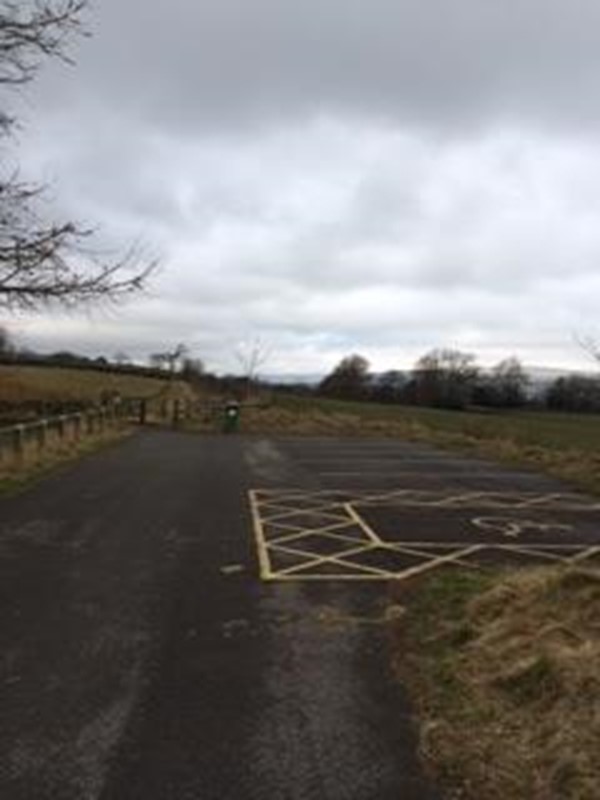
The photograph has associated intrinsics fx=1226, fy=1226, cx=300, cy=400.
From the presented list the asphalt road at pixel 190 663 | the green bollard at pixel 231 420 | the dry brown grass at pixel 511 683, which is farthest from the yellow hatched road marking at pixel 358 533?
the green bollard at pixel 231 420

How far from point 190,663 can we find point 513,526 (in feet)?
30.3

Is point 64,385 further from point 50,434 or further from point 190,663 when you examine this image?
point 190,663

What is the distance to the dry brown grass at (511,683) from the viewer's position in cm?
605

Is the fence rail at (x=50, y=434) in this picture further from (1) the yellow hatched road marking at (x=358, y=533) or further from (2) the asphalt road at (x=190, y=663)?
(2) the asphalt road at (x=190, y=663)

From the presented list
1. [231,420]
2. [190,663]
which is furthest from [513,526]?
[231,420]

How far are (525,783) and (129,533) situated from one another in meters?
10.2

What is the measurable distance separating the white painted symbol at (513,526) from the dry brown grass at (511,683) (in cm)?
540

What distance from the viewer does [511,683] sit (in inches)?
298

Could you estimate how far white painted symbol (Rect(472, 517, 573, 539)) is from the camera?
1641cm

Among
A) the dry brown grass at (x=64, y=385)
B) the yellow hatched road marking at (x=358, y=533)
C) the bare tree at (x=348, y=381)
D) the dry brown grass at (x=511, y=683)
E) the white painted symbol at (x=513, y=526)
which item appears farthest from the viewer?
the bare tree at (x=348, y=381)

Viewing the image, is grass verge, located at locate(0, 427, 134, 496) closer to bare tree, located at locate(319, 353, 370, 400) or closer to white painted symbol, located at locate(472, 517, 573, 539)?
white painted symbol, located at locate(472, 517, 573, 539)

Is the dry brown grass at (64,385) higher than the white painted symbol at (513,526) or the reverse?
higher

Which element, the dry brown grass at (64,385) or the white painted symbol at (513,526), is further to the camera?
the dry brown grass at (64,385)

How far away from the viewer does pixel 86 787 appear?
590 centimetres
